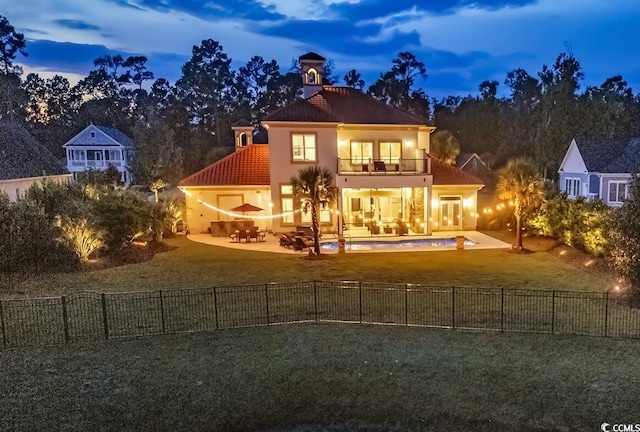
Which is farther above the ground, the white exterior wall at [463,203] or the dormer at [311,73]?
the dormer at [311,73]

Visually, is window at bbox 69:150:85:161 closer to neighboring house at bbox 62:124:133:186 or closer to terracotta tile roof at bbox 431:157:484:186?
neighboring house at bbox 62:124:133:186

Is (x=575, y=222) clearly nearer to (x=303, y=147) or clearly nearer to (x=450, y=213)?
(x=450, y=213)

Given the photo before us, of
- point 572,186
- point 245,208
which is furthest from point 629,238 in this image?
point 572,186

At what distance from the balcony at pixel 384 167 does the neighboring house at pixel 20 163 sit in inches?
661

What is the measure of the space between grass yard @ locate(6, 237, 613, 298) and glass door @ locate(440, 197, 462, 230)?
7.05m

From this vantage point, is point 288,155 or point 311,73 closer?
point 288,155

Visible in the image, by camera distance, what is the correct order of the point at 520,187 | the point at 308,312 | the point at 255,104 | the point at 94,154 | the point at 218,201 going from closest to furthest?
the point at 308,312
the point at 520,187
the point at 218,201
the point at 94,154
the point at 255,104

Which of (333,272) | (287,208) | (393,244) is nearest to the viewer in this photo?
(333,272)

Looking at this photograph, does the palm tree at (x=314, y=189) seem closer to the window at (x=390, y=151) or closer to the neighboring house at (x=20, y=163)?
the window at (x=390, y=151)

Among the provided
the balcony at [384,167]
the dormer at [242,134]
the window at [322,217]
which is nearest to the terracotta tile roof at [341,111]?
the balcony at [384,167]

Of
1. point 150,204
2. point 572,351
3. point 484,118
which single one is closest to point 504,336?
point 572,351

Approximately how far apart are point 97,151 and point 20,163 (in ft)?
84.4

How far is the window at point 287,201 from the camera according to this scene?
2798 centimetres

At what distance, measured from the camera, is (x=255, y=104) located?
68562mm
